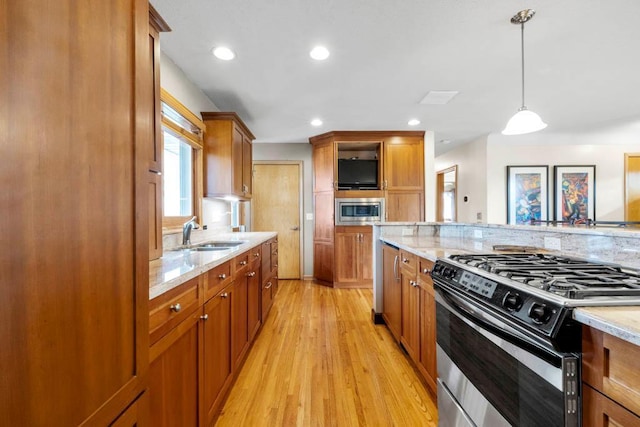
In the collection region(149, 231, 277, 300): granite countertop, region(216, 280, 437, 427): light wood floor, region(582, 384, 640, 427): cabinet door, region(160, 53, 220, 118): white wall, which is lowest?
region(216, 280, 437, 427): light wood floor

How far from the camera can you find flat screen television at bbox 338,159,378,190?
445 cm

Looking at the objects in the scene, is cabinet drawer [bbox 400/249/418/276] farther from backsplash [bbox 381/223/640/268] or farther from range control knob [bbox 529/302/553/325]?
range control knob [bbox 529/302/553/325]

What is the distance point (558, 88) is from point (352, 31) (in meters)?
2.50

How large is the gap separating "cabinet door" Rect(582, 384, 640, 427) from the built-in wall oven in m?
3.67

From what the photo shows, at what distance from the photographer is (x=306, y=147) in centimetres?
500

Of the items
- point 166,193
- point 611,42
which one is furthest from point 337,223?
point 611,42

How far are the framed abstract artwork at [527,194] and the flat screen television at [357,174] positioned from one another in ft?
8.40

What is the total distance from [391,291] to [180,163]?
7.45 feet

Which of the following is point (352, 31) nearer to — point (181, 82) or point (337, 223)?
point (181, 82)

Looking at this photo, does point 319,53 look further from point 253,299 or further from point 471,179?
point 471,179

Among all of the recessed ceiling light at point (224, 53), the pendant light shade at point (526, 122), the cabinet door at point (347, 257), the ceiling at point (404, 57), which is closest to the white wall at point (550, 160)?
the ceiling at point (404, 57)

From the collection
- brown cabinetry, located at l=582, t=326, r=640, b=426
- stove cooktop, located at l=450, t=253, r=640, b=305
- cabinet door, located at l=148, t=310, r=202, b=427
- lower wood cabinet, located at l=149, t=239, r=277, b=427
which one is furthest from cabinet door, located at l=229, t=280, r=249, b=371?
brown cabinetry, located at l=582, t=326, r=640, b=426

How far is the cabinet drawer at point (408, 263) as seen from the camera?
188 cm

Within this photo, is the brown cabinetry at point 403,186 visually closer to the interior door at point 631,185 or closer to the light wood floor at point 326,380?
the light wood floor at point 326,380
